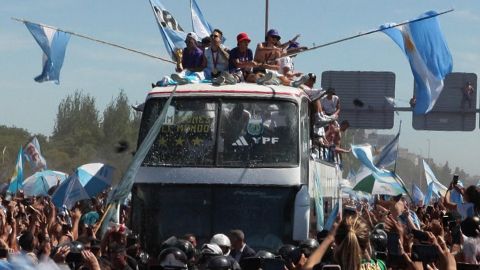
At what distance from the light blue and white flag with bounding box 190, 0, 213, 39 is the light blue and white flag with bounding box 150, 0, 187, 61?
1.47m

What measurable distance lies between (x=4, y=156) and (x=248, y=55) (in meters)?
56.7

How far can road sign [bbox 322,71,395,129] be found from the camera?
37031mm

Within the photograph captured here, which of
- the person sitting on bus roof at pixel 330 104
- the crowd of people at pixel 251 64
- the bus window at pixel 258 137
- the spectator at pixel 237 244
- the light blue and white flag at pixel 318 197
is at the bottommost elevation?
the spectator at pixel 237 244

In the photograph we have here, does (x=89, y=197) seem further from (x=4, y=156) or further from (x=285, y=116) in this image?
(x=4, y=156)

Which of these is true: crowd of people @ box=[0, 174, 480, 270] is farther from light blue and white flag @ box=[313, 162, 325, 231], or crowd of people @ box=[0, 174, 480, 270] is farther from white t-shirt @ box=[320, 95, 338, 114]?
white t-shirt @ box=[320, 95, 338, 114]

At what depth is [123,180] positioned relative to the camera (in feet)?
49.8

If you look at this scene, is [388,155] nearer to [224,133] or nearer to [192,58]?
[192,58]

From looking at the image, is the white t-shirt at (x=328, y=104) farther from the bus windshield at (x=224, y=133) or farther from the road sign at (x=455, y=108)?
the road sign at (x=455, y=108)

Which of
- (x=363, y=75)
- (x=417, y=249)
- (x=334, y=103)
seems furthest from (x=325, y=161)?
(x=363, y=75)

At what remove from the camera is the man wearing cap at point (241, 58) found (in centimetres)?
1867

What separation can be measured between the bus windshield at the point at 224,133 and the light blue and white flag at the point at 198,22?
8306 mm

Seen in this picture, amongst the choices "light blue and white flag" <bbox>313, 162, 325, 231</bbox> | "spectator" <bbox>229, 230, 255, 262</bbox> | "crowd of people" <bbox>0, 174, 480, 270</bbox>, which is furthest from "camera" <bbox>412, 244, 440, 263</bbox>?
"light blue and white flag" <bbox>313, 162, 325, 231</bbox>

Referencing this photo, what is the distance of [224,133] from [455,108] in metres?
21.5

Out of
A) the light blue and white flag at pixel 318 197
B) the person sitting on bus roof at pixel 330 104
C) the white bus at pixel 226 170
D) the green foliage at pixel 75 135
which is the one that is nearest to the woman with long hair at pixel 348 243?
the white bus at pixel 226 170
